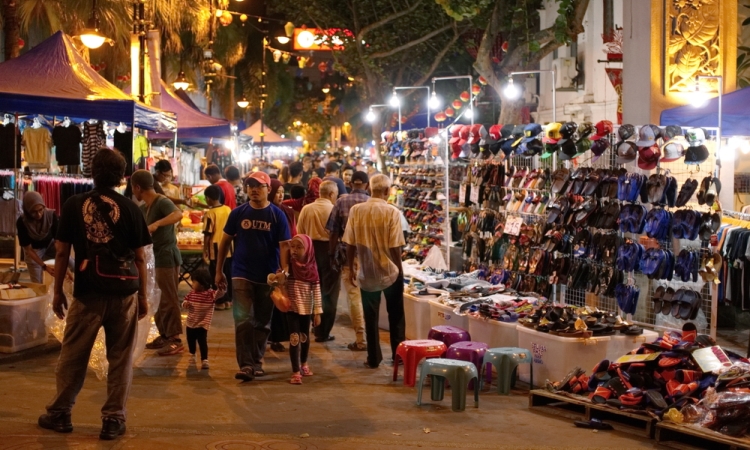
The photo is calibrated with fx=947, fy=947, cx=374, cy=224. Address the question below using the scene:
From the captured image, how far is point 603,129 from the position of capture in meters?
11.0

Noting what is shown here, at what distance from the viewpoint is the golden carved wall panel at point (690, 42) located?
12516mm

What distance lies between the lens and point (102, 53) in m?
25.0

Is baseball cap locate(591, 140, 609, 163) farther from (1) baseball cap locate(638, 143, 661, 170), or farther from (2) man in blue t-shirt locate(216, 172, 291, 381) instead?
(2) man in blue t-shirt locate(216, 172, 291, 381)

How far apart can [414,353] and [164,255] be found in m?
3.11

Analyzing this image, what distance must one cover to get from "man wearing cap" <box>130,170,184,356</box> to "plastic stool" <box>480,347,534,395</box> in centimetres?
370

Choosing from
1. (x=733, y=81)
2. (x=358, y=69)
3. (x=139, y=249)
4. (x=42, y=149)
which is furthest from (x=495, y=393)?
(x=358, y=69)

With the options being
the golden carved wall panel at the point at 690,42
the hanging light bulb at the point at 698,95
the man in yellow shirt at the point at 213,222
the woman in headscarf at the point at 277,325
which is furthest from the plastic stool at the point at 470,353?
the golden carved wall panel at the point at 690,42

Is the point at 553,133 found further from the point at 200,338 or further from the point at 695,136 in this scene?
the point at 200,338

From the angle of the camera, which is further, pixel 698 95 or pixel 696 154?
pixel 698 95

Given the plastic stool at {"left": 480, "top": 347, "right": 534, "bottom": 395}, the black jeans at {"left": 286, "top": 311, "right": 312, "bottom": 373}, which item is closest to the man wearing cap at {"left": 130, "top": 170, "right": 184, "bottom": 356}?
the black jeans at {"left": 286, "top": 311, "right": 312, "bottom": 373}

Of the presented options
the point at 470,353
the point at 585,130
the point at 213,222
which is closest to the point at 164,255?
the point at 213,222

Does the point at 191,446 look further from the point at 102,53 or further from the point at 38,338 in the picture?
the point at 102,53

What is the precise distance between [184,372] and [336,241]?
248 cm

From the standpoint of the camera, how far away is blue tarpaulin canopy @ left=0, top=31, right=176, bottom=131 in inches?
462
